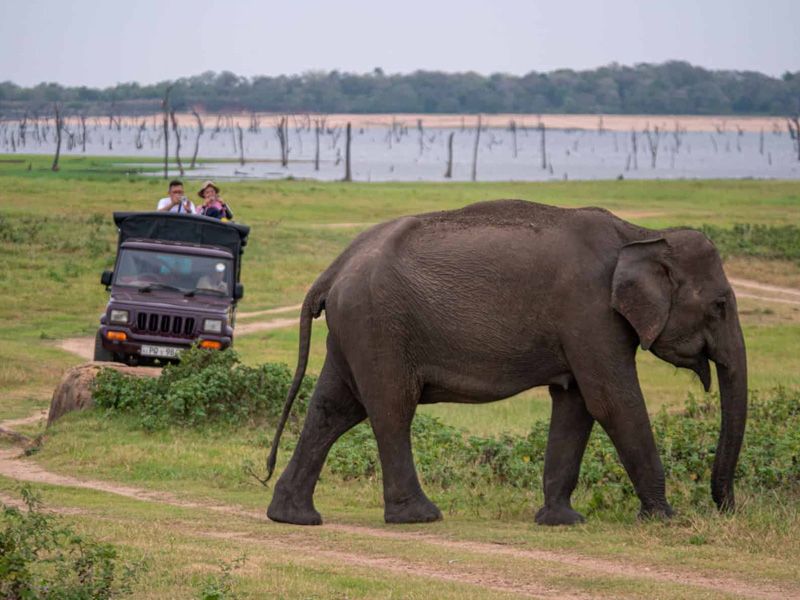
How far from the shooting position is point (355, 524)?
1030 cm

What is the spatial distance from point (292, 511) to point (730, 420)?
3.16 metres

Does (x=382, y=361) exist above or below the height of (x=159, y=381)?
above

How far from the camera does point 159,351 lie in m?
18.9

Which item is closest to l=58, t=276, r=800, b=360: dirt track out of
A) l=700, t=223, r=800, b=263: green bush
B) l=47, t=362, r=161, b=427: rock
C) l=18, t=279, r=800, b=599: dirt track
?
l=700, t=223, r=800, b=263: green bush

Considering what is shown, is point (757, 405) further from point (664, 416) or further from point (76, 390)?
point (76, 390)

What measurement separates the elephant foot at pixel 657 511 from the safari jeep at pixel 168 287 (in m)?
9.67

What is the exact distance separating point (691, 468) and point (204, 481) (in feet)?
13.6

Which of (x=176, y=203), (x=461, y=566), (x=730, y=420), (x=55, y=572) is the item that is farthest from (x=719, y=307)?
(x=176, y=203)

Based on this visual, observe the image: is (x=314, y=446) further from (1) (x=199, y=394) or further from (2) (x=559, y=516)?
(1) (x=199, y=394)

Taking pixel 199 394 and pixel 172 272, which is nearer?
pixel 199 394

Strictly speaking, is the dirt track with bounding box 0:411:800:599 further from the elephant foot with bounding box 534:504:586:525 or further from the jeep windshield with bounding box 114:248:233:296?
the jeep windshield with bounding box 114:248:233:296

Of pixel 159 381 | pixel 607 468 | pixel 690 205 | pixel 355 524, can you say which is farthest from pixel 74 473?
pixel 690 205

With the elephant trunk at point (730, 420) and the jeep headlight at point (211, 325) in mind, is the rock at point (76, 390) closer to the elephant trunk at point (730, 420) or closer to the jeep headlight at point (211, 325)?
the jeep headlight at point (211, 325)

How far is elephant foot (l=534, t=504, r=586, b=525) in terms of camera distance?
1009 centimetres
